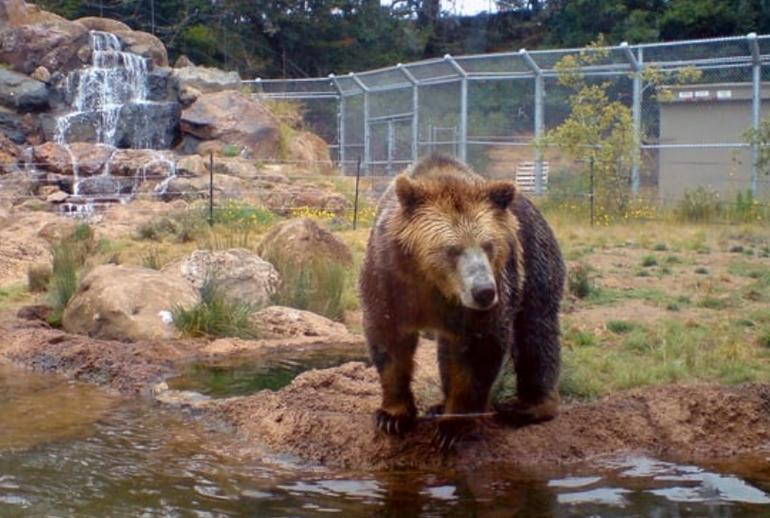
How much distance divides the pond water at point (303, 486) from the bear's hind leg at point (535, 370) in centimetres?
41

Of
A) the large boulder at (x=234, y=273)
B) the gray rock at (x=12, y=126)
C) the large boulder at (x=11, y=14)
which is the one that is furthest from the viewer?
the large boulder at (x=11, y=14)

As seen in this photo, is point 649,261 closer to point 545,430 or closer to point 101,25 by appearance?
point 545,430

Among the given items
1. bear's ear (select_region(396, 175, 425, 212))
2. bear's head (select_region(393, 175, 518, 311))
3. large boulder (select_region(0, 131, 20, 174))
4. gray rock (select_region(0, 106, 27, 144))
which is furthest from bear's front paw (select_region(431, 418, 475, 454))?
gray rock (select_region(0, 106, 27, 144))

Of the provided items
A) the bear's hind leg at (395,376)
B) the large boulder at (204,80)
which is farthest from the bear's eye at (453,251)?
the large boulder at (204,80)

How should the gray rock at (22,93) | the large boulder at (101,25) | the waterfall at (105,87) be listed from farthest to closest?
1. the large boulder at (101,25)
2. the waterfall at (105,87)
3. the gray rock at (22,93)

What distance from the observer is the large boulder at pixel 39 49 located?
3198 cm

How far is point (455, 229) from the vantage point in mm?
5152

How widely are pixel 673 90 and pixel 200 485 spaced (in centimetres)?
1906

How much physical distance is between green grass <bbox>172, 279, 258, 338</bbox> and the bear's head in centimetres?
545

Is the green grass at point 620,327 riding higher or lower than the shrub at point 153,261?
lower

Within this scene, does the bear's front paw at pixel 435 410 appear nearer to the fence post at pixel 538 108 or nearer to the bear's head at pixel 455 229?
the bear's head at pixel 455 229

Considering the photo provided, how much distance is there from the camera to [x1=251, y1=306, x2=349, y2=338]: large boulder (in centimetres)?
1082

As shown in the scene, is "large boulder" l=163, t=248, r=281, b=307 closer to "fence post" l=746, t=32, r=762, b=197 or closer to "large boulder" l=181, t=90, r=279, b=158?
"fence post" l=746, t=32, r=762, b=197

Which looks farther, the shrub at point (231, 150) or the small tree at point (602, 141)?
the shrub at point (231, 150)
